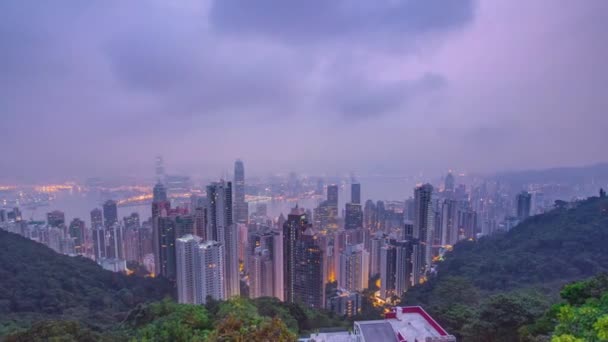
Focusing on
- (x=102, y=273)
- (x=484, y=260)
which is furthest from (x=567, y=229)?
(x=102, y=273)

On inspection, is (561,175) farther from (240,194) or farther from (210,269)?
(210,269)

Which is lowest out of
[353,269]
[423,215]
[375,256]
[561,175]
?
[353,269]

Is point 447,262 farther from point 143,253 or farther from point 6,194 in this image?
point 6,194

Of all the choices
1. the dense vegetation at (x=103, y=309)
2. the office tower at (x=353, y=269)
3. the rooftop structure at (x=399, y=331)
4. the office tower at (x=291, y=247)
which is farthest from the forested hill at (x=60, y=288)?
the office tower at (x=353, y=269)

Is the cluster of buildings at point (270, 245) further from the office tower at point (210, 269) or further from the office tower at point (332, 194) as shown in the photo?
the office tower at point (332, 194)

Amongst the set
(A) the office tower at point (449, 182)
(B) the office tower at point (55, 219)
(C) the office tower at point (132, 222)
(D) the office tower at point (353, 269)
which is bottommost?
(D) the office tower at point (353, 269)

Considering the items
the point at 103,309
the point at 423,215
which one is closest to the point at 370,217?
the point at 423,215
